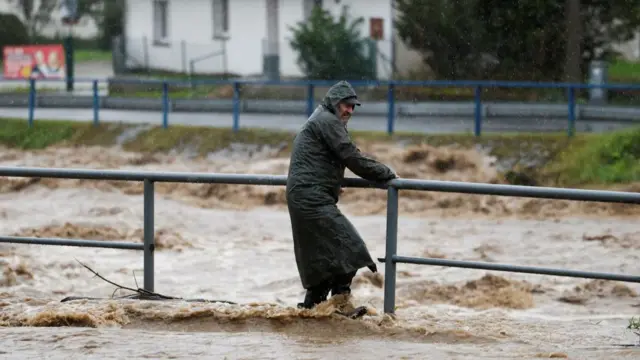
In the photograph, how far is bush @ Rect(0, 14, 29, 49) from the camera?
3856 cm

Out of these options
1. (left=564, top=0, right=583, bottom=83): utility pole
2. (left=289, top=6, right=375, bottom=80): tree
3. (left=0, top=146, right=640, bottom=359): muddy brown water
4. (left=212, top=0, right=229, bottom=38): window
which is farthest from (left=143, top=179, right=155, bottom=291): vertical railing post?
(left=212, top=0, right=229, bottom=38): window

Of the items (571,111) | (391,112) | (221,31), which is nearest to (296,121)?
(391,112)

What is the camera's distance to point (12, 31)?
1543 inches

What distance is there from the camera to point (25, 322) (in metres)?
7.53

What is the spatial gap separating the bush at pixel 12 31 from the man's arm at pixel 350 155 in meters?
32.2

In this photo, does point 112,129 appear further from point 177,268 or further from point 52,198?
point 177,268

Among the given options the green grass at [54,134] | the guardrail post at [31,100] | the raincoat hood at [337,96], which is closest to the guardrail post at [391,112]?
the green grass at [54,134]

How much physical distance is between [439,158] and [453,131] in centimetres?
155

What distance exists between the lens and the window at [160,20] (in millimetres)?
36000

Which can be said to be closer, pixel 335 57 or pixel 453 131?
pixel 453 131

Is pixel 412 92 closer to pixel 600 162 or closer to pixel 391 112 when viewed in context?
pixel 391 112

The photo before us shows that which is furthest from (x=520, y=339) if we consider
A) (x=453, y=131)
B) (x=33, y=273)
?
(x=453, y=131)

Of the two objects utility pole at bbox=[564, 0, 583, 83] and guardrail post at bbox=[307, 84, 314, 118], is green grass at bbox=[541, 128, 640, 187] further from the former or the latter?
guardrail post at bbox=[307, 84, 314, 118]

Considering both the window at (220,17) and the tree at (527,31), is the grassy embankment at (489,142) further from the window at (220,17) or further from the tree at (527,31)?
the window at (220,17)
